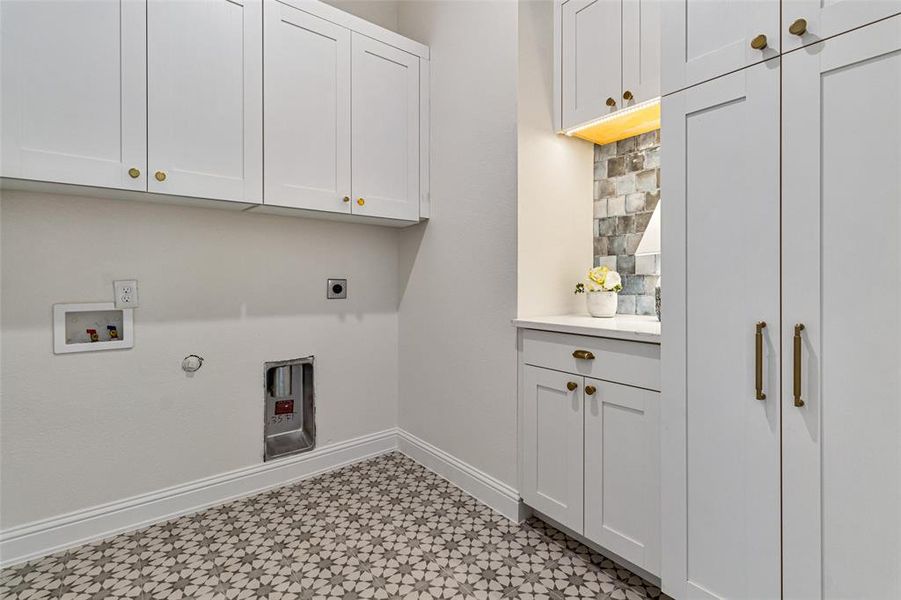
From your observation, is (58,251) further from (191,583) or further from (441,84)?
(441,84)

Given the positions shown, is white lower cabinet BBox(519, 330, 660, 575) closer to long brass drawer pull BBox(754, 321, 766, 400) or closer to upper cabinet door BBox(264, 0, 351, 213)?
long brass drawer pull BBox(754, 321, 766, 400)

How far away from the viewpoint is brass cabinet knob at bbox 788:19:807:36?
1.03m

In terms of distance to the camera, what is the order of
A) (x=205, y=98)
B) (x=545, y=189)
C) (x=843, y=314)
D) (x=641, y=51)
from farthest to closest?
(x=545, y=189), (x=205, y=98), (x=641, y=51), (x=843, y=314)

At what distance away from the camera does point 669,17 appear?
Result: 1287mm

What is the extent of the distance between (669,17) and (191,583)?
244 cm

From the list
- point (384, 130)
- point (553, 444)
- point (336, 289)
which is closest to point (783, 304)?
point (553, 444)

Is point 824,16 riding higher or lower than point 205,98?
lower

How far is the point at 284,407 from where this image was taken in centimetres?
242

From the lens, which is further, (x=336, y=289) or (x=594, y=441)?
(x=336, y=289)

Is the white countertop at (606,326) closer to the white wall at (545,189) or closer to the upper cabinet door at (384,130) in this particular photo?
the white wall at (545,189)

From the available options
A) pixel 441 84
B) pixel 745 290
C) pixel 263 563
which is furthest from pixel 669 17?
pixel 263 563

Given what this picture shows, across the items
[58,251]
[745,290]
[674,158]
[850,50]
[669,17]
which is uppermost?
[669,17]

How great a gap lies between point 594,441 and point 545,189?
1.12 metres

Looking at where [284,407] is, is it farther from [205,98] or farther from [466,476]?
[205,98]
